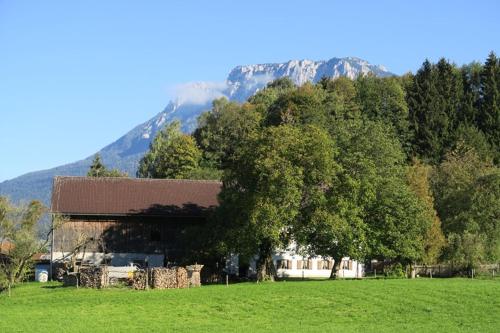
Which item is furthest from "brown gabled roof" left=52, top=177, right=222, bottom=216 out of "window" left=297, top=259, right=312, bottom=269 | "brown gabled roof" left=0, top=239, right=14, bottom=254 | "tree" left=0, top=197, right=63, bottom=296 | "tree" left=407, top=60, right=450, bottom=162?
"tree" left=407, top=60, right=450, bottom=162

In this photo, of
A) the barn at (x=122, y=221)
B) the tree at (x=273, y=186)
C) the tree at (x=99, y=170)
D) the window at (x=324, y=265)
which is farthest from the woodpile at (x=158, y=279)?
the tree at (x=99, y=170)

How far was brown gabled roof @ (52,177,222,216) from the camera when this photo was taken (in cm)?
7000

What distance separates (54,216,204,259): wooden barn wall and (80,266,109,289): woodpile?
17.4 metres

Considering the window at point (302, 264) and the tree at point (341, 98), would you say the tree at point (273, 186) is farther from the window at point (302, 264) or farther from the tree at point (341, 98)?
the tree at point (341, 98)

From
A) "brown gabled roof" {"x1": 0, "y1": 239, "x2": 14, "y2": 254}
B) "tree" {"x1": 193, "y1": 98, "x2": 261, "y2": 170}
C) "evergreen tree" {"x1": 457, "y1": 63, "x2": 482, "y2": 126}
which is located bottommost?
"brown gabled roof" {"x1": 0, "y1": 239, "x2": 14, "y2": 254}

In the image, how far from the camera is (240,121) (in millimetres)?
108375

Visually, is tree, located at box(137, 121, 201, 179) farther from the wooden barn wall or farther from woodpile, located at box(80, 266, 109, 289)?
woodpile, located at box(80, 266, 109, 289)

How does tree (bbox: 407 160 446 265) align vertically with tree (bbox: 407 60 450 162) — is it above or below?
below

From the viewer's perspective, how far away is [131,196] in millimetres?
72438

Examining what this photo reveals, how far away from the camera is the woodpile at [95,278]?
50.5m

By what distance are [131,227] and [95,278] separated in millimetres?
19903

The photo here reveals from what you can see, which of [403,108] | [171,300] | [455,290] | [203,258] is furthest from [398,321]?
[403,108]

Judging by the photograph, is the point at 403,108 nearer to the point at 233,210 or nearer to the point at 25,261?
the point at 233,210

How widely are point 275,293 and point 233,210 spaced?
15322 millimetres
